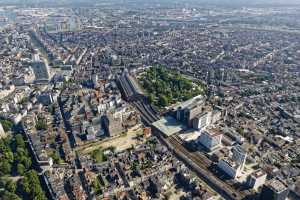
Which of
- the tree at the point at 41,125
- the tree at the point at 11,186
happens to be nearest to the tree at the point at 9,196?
the tree at the point at 11,186

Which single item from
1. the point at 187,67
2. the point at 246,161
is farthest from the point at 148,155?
the point at 187,67

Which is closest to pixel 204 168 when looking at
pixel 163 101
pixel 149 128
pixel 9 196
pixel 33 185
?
pixel 149 128

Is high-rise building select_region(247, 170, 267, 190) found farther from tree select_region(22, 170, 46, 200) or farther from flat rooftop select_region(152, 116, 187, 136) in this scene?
tree select_region(22, 170, 46, 200)

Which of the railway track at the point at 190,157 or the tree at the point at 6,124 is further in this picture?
the tree at the point at 6,124

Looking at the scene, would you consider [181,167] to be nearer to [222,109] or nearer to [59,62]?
[222,109]

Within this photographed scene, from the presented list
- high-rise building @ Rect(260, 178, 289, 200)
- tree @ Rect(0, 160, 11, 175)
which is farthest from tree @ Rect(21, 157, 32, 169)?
high-rise building @ Rect(260, 178, 289, 200)

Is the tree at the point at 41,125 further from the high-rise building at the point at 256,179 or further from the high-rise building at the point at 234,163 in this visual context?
the high-rise building at the point at 256,179
